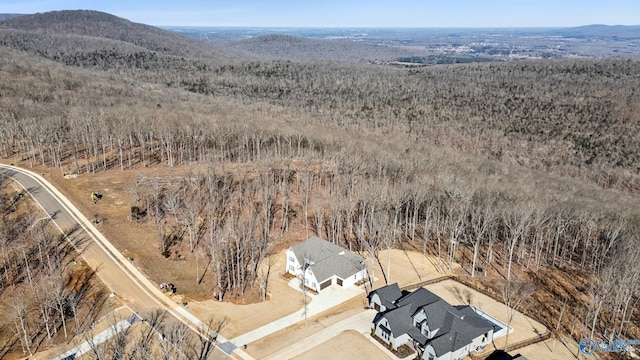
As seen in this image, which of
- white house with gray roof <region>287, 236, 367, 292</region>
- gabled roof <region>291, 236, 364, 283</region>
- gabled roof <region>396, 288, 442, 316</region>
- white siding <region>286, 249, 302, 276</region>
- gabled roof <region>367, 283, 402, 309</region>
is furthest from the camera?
white siding <region>286, 249, 302, 276</region>

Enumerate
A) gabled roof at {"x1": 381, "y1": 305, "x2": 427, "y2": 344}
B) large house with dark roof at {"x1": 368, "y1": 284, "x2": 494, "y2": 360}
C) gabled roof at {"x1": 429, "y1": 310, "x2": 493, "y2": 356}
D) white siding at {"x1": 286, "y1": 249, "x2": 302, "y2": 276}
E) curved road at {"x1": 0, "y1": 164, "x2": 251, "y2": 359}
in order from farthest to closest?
white siding at {"x1": 286, "y1": 249, "x2": 302, "y2": 276}
curved road at {"x1": 0, "y1": 164, "x2": 251, "y2": 359}
gabled roof at {"x1": 381, "y1": 305, "x2": 427, "y2": 344}
large house with dark roof at {"x1": 368, "y1": 284, "x2": 494, "y2": 360}
gabled roof at {"x1": 429, "y1": 310, "x2": 493, "y2": 356}

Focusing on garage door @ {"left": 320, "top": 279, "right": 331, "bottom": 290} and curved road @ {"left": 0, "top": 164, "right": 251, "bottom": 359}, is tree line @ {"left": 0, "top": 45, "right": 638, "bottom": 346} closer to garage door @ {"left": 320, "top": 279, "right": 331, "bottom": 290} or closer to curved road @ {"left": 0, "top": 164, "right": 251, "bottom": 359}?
curved road @ {"left": 0, "top": 164, "right": 251, "bottom": 359}

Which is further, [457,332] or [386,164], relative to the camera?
[386,164]

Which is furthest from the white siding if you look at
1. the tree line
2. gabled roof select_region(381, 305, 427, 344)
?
gabled roof select_region(381, 305, 427, 344)

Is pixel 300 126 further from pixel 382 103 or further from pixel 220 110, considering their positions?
pixel 382 103

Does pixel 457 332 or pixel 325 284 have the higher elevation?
pixel 457 332

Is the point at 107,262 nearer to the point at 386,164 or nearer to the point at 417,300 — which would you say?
the point at 417,300

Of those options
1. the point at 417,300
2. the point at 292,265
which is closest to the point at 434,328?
the point at 417,300
